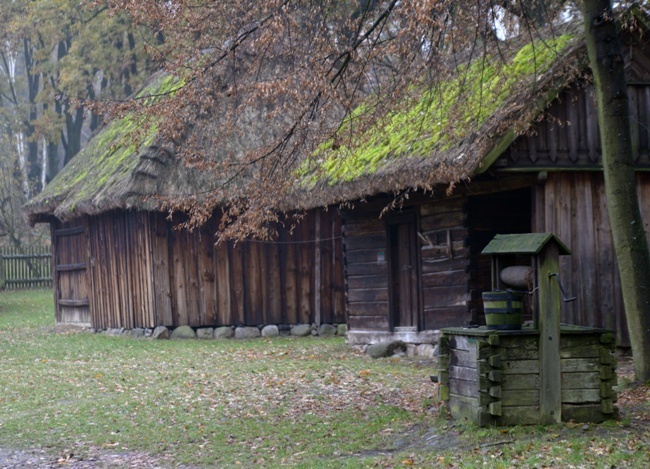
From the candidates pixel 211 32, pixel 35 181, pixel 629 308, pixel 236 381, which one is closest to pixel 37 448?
pixel 236 381

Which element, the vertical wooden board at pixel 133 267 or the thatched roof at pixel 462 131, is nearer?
the thatched roof at pixel 462 131

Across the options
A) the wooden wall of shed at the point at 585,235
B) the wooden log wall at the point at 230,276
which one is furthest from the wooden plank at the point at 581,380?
the wooden log wall at the point at 230,276

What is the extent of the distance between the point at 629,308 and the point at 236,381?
18.2 feet

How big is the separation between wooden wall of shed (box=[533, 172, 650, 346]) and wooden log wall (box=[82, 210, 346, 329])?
24.6 ft

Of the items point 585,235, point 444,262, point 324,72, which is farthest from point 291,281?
point 324,72

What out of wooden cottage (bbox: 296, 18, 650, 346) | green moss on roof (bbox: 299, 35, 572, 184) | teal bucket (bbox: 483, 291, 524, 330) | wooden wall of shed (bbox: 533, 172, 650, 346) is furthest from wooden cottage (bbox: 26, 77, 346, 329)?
teal bucket (bbox: 483, 291, 524, 330)

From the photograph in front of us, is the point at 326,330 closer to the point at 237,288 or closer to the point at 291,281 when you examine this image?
the point at 291,281

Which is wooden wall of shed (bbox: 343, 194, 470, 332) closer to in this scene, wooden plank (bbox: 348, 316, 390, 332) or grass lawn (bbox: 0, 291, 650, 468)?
wooden plank (bbox: 348, 316, 390, 332)

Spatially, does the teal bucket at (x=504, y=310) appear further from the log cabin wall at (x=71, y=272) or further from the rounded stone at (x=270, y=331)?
the log cabin wall at (x=71, y=272)

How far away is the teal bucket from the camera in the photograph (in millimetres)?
8656

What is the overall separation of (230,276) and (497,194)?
7.45m

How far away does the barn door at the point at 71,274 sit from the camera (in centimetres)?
2445

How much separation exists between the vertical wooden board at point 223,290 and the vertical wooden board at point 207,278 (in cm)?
9

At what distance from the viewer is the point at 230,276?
21.1m
